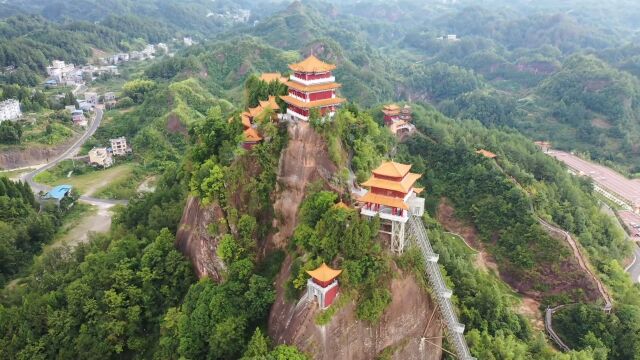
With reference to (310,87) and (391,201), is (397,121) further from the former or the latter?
(391,201)

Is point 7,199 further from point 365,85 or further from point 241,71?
point 365,85

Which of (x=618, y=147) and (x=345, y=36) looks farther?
(x=345, y=36)

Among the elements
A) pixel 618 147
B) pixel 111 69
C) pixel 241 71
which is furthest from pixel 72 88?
pixel 618 147

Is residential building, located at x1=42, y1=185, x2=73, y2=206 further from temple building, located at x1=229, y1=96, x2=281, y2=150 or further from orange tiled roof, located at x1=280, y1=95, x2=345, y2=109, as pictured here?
orange tiled roof, located at x1=280, y1=95, x2=345, y2=109

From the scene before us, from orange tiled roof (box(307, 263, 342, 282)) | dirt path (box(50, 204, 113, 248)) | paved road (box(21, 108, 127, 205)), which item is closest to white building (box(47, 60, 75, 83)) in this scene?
paved road (box(21, 108, 127, 205))

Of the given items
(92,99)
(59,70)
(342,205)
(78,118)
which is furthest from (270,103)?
(59,70)
